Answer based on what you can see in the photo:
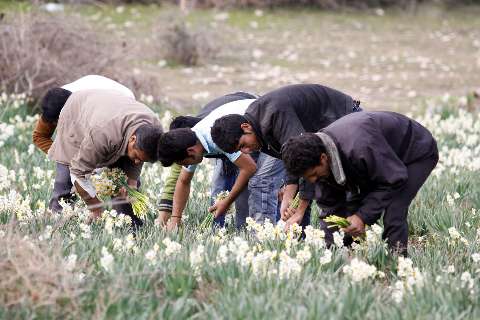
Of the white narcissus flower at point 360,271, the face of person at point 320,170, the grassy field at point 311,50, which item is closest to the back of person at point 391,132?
the face of person at point 320,170

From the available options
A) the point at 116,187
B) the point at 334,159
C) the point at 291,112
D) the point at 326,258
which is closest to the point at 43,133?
the point at 116,187

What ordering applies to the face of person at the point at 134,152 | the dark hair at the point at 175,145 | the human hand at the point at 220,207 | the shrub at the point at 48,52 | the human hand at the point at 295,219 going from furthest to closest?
the shrub at the point at 48,52 < the human hand at the point at 220,207 < the human hand at the point at 295,219 < the face of person at the point at 134,152 < the dark hair at the point at 175,145

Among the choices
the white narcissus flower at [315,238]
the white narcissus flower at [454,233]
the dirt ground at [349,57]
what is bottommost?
the dirt ground at [349,57]

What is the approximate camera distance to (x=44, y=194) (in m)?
7.27

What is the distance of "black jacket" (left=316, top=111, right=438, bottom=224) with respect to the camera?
5.21 metres

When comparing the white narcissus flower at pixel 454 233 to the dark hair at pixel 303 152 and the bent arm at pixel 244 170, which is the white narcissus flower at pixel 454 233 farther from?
the bent arm at pixel 244 170

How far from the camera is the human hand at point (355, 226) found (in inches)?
217

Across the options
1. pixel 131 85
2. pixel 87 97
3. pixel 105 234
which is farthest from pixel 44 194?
pixel 131 85

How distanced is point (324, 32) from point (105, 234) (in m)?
19.4

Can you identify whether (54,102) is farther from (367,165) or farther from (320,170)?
(367,165)

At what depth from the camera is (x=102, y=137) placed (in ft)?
19.7

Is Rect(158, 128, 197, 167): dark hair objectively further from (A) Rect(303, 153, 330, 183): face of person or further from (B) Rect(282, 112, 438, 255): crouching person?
(A) Rect(303, 153, 330, 183): face of person

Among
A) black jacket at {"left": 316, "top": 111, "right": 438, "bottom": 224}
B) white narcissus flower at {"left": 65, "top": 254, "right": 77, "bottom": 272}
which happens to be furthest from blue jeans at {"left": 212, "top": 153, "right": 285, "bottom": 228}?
white narcissus flower at {"left": 65, "top": 254, "right": 77, "bottom": 272}

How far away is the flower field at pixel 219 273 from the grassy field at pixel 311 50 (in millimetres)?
7878
